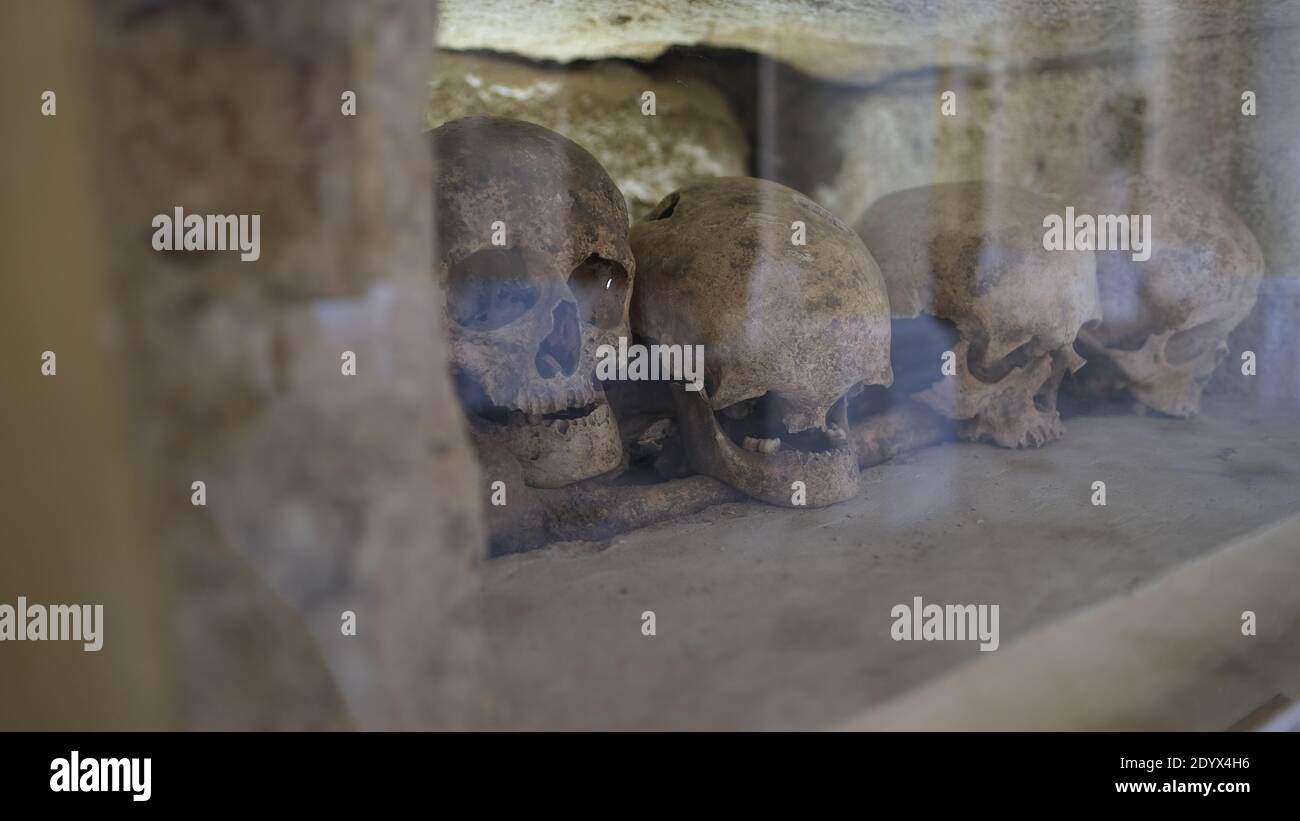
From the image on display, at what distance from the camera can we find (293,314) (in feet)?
3.54

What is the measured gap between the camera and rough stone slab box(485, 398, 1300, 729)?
1.51 metres

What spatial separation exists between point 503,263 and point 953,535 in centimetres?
117

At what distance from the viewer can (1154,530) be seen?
2.25 meters

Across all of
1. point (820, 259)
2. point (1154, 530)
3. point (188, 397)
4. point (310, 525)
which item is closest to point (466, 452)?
point (310, 525)

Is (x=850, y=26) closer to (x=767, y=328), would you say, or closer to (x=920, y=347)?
(x=920, y=347)

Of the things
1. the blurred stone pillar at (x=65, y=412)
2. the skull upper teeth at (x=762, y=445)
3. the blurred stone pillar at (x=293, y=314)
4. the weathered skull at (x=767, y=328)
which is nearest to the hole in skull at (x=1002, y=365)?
the weathered skull at (x=767, y=328)

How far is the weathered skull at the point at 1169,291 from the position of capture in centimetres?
306

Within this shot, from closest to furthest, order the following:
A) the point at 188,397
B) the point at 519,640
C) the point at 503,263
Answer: the point at 188,397, the point at 519,640, the point at 503,263

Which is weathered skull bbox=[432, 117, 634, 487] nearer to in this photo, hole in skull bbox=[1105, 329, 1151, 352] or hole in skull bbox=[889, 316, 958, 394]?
hole in skull bbox=[889, 316, 958, 394]

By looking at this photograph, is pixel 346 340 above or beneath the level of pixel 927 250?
beneath

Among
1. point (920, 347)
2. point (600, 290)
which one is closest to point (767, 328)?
point (600, 290)

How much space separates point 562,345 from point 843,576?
0.80 metres

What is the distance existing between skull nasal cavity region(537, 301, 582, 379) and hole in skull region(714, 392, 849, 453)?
39 cm
